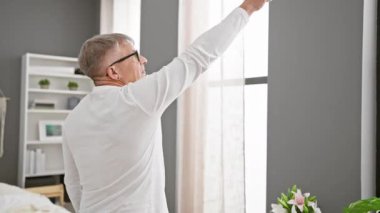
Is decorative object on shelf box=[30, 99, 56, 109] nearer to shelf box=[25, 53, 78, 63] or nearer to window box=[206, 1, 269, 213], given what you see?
shelf box=[25, 53, 78, 63]

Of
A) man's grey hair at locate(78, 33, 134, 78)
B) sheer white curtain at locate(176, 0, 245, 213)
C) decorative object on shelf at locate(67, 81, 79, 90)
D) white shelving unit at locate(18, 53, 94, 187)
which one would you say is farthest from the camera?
decorative object on shelf at locate(67, 81, 79, 90)

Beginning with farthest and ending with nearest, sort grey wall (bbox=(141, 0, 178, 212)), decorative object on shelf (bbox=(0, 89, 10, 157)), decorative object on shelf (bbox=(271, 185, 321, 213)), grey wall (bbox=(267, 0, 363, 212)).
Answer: decorative object on shelf (bbox=(0, 89, 10, 157)) < grey wall (bbox=(141, 0, 178, 212)) < grey wall (bbox=(267, 0, 363, 212)) < decorative object on shelf (bbox=(271, 185, 321, 213))

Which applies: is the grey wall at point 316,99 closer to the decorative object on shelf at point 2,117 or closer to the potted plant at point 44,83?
the potted plant at point 44,83

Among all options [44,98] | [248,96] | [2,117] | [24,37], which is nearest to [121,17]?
[24,37]

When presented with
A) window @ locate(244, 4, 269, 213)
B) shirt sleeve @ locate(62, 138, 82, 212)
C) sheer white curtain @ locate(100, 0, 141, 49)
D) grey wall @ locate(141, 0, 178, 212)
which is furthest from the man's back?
sheer white curtain @ locate(100, 0, 141, 49)

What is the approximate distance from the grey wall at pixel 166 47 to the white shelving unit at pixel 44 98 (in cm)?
137

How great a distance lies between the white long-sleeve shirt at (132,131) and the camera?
1.07m

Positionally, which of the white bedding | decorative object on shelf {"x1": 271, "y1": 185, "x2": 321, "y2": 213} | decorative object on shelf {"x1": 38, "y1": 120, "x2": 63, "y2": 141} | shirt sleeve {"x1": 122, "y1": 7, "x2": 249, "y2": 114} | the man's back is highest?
shirt sleeve {"x1": 122, "y1": 7, "x2": 249, "y2": 114}

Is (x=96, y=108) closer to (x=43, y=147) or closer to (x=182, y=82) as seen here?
(x=182, y=82)

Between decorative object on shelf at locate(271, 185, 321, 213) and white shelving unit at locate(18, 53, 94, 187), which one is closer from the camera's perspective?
decorative object on shelf at locate(271, 185, 321, 213)

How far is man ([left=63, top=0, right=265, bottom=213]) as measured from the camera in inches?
42.3

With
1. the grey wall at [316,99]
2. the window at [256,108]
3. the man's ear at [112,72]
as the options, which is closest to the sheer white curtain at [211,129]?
the window at [256,108]

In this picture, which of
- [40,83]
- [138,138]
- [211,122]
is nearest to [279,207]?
[138,138]

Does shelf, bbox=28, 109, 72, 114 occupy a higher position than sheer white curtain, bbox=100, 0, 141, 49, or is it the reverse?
sheer white curtain, bbox=100, 0, 141, 49
